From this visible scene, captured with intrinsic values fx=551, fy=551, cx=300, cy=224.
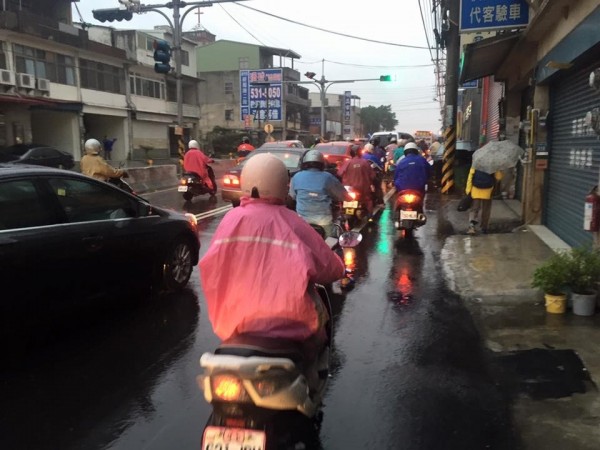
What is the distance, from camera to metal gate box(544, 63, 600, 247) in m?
7.62

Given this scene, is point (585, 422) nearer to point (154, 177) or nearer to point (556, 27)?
point (556, 27)

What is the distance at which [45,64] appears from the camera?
96.6 ft

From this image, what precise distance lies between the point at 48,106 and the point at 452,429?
98.9ft

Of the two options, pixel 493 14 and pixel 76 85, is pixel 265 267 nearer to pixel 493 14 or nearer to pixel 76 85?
pixel 493 14

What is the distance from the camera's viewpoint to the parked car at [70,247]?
14.4 feet

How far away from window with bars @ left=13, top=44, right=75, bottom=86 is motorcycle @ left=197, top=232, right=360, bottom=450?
96.6 feet

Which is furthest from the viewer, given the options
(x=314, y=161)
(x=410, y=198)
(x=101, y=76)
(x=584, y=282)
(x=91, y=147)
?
(x=101, y=76)

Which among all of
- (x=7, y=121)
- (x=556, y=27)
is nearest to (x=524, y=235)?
(x=556, y=27)

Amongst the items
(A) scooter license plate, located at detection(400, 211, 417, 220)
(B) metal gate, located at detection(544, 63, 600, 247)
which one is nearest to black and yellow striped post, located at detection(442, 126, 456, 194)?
(B) metal gate, located at detection(544, 63, 600, 247)

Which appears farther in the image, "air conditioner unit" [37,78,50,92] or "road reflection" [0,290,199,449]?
"air conditioner unit" [37,78,50,92]

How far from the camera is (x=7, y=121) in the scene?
27266 millimetres

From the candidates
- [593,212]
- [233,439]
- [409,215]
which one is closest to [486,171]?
[409,215]

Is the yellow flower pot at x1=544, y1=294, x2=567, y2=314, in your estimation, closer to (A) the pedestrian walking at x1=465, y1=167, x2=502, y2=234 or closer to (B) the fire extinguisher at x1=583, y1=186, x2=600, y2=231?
(B) the fire extinguisher at x1=583, y1=186, x2=600, y2=231

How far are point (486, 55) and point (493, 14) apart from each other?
6.53ft
